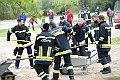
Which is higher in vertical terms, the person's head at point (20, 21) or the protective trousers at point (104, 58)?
the person's head at point (20, 21)

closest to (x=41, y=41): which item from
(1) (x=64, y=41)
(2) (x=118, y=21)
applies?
(1) (x=64, y=41)

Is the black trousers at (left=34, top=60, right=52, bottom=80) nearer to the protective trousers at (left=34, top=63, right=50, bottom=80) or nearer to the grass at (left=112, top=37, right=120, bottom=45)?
the protective trousers at (left=34, top=63, right=50, bottom=80)

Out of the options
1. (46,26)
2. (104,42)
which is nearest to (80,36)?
(104,42)

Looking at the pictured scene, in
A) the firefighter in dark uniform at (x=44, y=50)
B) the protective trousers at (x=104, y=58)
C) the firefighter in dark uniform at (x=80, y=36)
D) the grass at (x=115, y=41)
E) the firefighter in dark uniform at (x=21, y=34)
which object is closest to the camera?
the firefighter in dark uniform at (x=44, y=50)

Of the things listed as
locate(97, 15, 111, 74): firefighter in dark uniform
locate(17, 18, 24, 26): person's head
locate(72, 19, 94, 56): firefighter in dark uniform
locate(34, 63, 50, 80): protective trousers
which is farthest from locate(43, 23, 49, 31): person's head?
locate(72, 19, 94, 56): firefighter in dark uniform

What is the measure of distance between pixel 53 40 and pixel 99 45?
307 centimetres

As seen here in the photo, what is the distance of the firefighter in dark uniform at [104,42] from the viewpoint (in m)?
12.7

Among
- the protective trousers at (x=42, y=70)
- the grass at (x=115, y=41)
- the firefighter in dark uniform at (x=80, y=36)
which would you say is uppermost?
the firefighter in dark uniform at (x=80, y=36)

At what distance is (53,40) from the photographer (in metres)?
10.5

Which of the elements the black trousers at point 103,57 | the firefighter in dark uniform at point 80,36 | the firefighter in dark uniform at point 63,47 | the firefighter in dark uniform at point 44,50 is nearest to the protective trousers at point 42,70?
the firefighter in dark uniform at point 44,50

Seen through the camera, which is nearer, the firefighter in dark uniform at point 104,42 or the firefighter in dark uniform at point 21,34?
the firefighter in dark uniform at point 104,42

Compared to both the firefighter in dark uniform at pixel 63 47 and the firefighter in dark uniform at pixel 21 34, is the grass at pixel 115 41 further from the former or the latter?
the firefighter in dark uniform at pixel 63 47

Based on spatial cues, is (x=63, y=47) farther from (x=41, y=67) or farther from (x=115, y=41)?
(x=115, y=41)

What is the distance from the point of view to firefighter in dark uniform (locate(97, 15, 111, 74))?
12.7m
